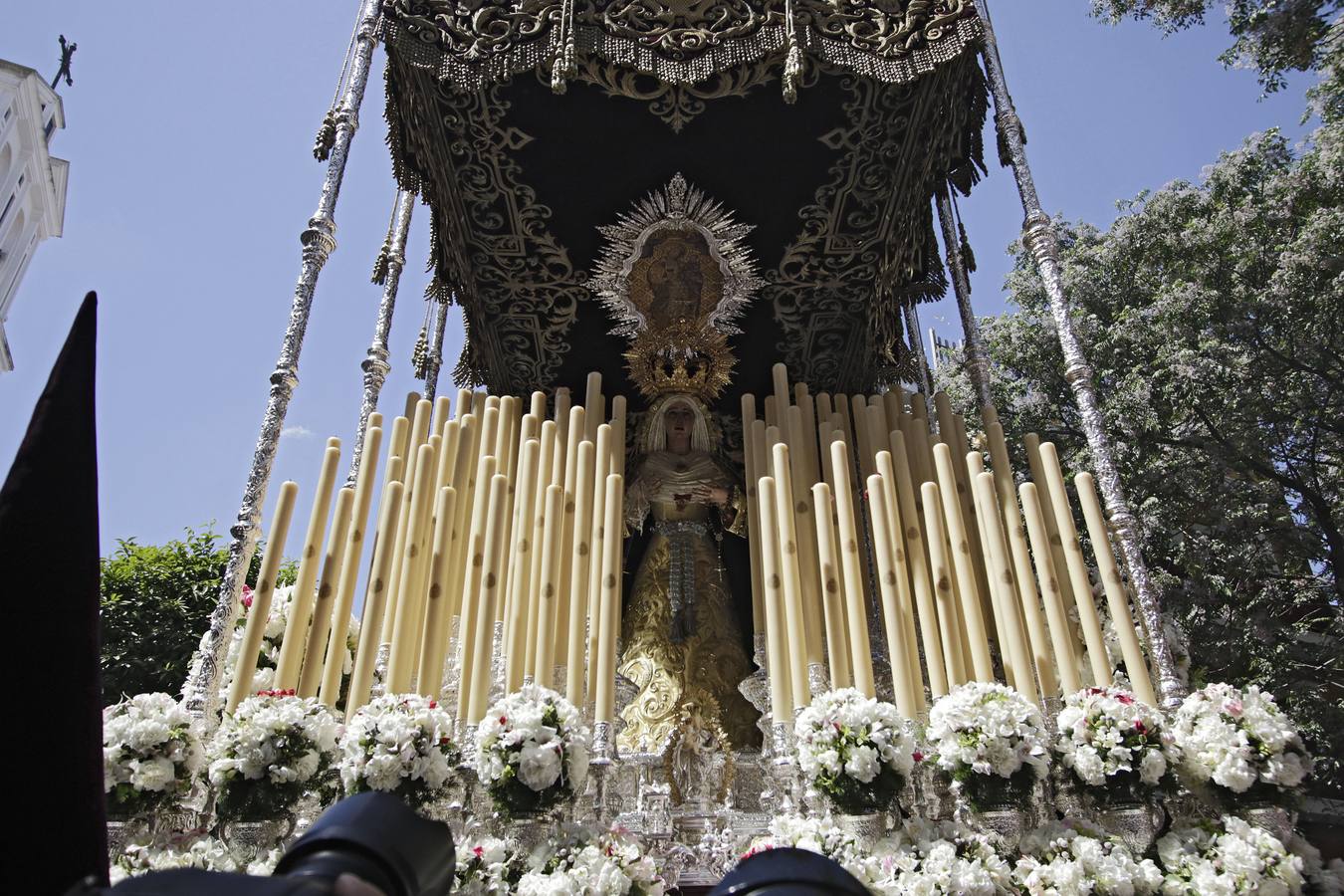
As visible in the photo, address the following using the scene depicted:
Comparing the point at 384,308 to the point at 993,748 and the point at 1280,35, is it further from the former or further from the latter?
the point at 1280,35

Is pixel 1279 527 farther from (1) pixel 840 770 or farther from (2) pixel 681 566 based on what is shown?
(1) pixel 840 770

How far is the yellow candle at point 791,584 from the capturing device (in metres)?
4.36

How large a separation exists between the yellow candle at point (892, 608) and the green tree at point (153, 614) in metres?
8.79

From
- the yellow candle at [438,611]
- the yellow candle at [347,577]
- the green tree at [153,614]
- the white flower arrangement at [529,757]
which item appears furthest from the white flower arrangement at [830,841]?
the green tree at [153,614]

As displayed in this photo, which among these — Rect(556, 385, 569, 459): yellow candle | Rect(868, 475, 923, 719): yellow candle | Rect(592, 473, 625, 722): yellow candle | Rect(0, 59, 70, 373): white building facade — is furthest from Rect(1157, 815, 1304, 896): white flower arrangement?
Rect(0, 59, 70, 373): white building facade

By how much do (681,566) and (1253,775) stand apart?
3.84 m

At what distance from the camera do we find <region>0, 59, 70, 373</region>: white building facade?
24891 millimetres

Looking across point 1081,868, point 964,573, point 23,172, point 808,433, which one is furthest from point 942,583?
point 23,172

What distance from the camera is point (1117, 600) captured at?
442cm

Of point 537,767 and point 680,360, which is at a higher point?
point 680,360

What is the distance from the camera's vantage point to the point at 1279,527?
40.3 ft

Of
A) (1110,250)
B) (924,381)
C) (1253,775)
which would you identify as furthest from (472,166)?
(1110,250)

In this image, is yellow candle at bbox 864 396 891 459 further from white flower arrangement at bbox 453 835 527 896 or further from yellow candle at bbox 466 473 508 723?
white flower arrangement at bbox 453 835 527 896

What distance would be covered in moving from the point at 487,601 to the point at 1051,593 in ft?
9.38
